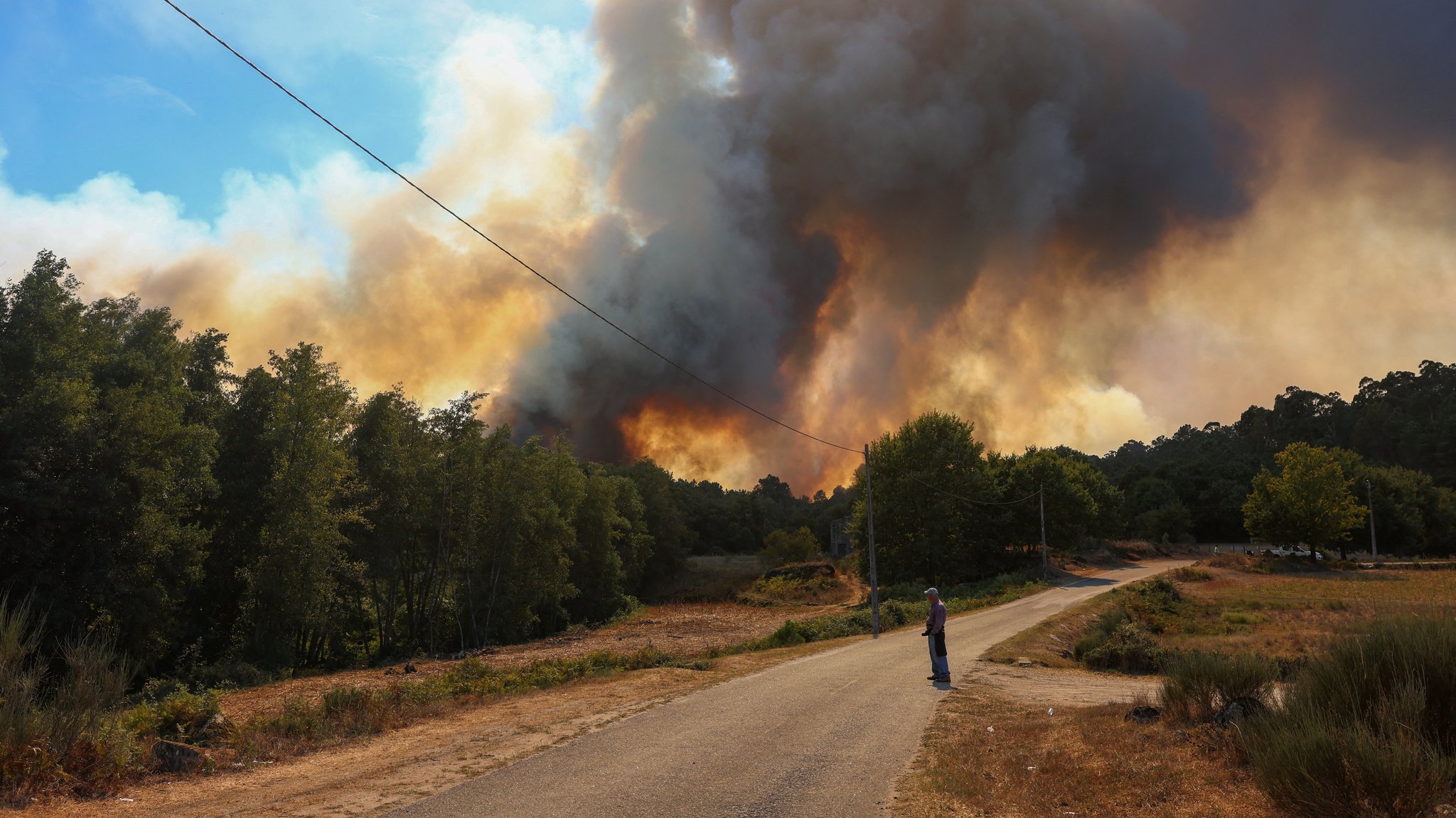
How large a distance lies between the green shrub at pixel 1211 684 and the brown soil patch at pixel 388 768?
916 centimetres

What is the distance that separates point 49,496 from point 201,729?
57.9 ft

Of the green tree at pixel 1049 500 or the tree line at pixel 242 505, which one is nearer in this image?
the tree line at pixel 242 505

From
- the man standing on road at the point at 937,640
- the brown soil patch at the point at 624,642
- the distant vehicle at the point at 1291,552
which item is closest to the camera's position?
the man standing on road at the point at 937,640

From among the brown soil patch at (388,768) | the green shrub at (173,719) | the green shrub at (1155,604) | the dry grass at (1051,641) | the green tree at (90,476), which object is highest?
the green tree at (90,476)

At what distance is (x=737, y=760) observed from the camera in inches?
422

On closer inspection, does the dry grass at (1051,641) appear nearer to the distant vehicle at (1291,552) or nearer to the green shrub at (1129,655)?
the green shrub at (1129,655)

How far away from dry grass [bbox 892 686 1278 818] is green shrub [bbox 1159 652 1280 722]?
1.83 ft

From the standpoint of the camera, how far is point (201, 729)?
1260 centimetres

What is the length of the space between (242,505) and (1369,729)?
3720cm

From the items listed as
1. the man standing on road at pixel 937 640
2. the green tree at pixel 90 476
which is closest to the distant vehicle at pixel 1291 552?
the man standing on road at pixel 937 640

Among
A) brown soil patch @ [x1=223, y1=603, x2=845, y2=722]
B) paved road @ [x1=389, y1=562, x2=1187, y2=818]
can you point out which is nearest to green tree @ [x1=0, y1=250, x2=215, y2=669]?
brown soil patch @ [x1=223, y1=603, x2=845, y2=722]

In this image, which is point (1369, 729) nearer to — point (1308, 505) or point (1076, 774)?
point (1076, 774)

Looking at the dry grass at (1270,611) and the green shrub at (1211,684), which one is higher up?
the green shrub at (1211,684)

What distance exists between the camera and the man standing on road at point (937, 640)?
17.7 metres
